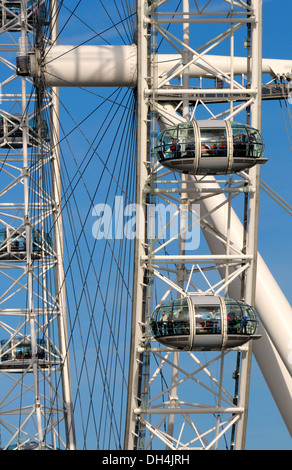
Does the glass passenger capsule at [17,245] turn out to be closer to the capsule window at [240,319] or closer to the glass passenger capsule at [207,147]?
the capsule window at [240,319]

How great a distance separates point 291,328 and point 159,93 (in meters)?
6.81

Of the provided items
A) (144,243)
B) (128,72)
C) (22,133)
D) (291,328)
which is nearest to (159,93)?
(128,72)

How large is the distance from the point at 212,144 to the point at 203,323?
4.18 metres

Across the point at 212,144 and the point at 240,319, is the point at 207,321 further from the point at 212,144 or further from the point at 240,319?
the point at 212,144

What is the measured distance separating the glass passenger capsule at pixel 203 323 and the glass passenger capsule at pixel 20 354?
2105cm

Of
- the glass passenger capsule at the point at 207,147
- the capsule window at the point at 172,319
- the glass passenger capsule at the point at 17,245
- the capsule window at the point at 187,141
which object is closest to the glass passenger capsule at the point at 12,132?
the glass passenger capsule at the point at 17,245

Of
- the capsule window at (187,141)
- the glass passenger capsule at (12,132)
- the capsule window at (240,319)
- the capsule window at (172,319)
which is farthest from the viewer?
the glass passenger capsule at (12,132)

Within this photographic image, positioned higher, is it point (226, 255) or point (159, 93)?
point (159, 93)

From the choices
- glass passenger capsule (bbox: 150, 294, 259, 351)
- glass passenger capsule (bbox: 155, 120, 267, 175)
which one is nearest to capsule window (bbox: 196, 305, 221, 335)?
glass passenger capsule (bbox: 150, 294, 259, 351)

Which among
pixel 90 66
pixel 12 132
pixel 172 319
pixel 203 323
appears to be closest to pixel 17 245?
pixel 12 132

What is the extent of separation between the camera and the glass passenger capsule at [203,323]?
122 feet

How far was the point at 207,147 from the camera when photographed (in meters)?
36.8

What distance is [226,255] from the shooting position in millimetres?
39812
